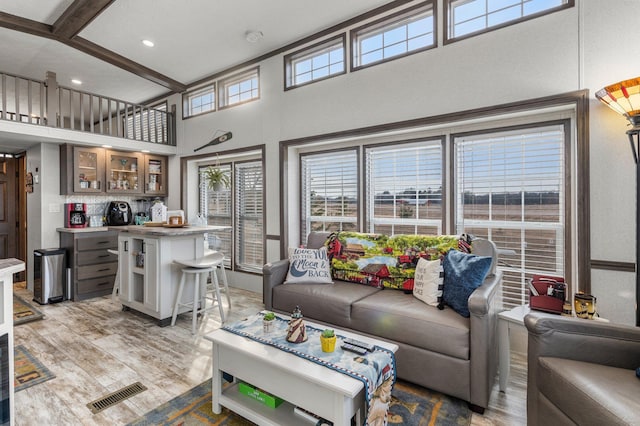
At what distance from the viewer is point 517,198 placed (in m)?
2.82

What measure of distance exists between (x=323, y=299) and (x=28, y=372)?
2.39 metres

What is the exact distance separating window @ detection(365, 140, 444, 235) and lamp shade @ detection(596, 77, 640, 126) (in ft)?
4.53

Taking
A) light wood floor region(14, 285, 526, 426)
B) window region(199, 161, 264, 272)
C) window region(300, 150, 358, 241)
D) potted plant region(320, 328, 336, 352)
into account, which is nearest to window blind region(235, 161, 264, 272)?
window region(199, 161, 264, 272)

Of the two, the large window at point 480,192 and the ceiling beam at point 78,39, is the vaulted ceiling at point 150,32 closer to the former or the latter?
the ceiling beam at point 78,39

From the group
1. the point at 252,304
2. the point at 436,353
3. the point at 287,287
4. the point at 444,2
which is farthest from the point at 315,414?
the point at 444,2

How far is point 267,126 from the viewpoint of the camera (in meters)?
4.27

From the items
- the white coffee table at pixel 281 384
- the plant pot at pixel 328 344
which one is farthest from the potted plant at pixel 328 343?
the white coffee table at pixel 281 384

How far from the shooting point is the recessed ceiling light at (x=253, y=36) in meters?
3.72

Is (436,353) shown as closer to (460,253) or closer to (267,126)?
(460,253)

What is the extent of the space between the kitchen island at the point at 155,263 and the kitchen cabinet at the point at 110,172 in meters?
1.58

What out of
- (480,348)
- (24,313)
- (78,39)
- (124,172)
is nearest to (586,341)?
(480,348)

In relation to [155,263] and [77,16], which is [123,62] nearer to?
[77,16]

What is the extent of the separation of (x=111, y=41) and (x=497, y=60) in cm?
444

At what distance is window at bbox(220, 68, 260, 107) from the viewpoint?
4543mm
